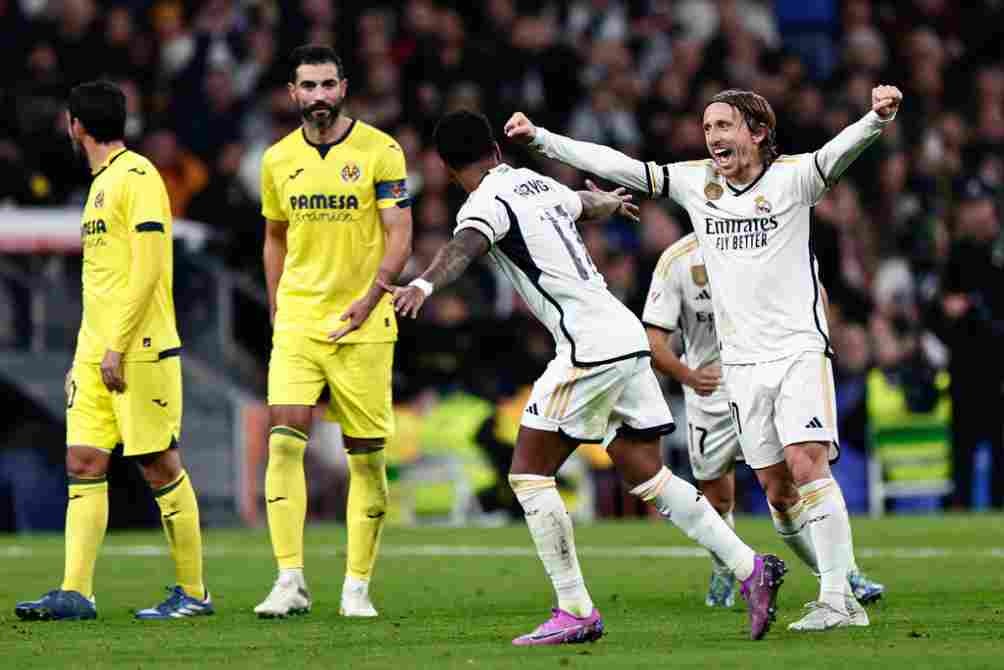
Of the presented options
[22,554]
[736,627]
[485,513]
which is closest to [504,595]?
[736,627]

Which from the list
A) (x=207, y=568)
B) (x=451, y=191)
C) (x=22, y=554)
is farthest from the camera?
(x=451, y=191)

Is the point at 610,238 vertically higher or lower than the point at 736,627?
higher

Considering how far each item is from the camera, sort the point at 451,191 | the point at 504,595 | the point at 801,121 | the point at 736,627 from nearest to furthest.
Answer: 1. the point at 736,627
2. the point at 504,595
3. the point at 451,191
4. the point at 801,121

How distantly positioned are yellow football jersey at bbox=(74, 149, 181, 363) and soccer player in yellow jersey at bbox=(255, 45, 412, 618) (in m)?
0.58

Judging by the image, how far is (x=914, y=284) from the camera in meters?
21.8

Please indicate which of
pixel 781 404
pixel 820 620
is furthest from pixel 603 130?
pixel 820 620

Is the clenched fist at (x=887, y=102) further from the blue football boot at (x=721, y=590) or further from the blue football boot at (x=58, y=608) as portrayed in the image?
the blue football boot at (x=58, y=608)

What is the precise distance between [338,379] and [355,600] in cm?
107

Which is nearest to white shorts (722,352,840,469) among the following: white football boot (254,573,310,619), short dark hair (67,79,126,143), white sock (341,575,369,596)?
white sock (341,575,369,596)

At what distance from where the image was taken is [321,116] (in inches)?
429

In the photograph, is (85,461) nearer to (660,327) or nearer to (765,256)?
(660,327)

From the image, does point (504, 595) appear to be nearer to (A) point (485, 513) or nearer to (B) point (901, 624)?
(B) point (901, 624)

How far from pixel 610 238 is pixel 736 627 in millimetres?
11664

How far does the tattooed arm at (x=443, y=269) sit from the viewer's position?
8.78 meters
